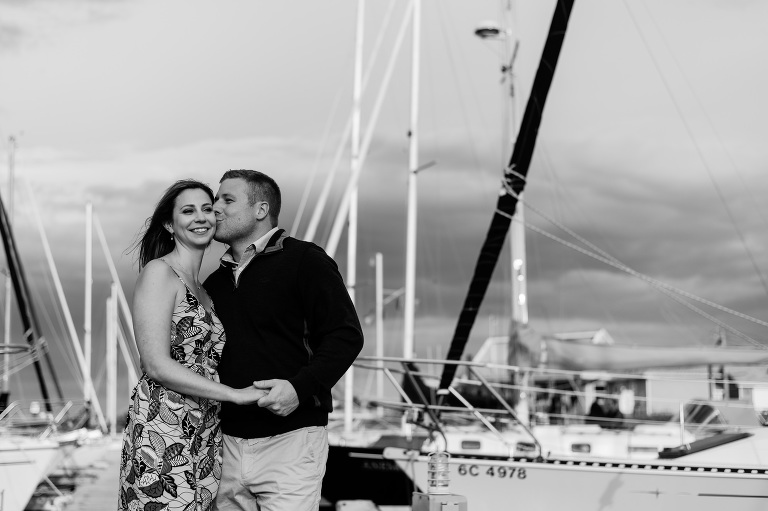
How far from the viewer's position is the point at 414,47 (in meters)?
24.2

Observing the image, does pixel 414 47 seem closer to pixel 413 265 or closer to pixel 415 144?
pixel 415 144

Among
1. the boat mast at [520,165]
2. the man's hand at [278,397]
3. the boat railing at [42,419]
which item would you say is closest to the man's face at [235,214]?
the man's hand at [278,397]

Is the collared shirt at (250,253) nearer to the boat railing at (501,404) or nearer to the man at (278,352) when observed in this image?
the man at (278,352)

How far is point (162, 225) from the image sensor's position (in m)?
4.30

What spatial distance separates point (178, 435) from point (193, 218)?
2.90 feet

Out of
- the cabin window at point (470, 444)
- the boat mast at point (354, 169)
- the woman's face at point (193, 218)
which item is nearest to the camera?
the woman's face at point (193, 218)

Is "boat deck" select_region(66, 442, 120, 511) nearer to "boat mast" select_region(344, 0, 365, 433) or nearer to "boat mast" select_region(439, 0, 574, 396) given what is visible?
"boat mast" select_region(344, 0, 365, 433)

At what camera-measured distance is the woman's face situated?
164 inches

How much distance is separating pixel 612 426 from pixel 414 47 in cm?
1164

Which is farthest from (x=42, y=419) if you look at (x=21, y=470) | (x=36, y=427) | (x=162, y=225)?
(x=162, y=225)

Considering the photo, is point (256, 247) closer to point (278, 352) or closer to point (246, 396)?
point (278, 352)

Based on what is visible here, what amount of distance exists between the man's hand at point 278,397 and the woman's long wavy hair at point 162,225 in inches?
32.2

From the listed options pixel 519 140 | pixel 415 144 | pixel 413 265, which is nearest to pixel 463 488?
pixel 519 140

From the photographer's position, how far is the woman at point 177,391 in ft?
12.8
